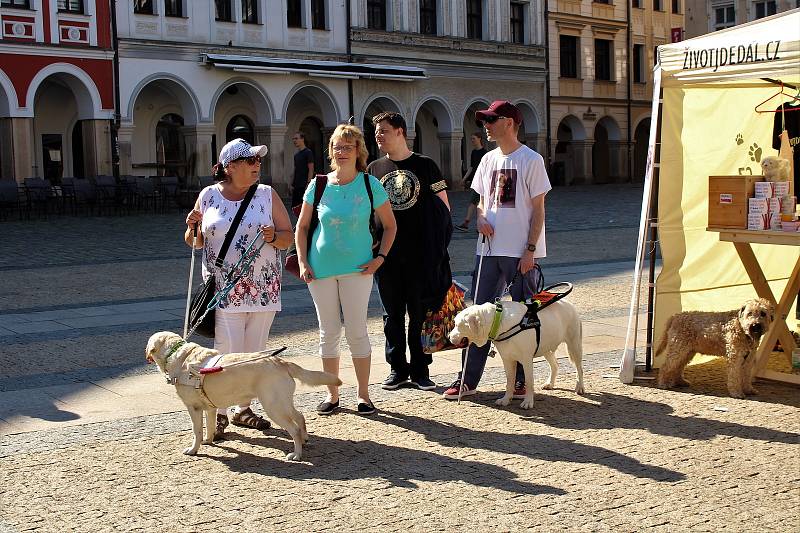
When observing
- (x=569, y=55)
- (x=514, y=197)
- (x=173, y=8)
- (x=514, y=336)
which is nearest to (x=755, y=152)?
(x=514, y=197)

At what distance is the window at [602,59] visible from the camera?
47.0m

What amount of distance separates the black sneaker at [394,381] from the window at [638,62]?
43.7m

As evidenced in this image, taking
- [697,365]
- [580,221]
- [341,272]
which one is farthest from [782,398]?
[580,221]

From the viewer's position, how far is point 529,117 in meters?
43.2

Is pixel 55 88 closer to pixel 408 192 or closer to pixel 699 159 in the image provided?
pixel 699 159

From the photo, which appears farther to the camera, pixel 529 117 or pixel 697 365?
pixel 529 117

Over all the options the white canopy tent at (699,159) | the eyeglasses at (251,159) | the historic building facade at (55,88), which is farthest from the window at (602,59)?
the eyeglasses at (251,159)

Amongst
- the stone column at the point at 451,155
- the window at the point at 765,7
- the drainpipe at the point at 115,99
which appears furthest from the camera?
the window at the point at 765,7

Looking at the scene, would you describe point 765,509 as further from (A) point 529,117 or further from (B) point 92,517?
(A) point 529,117

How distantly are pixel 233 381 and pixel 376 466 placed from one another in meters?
0.86

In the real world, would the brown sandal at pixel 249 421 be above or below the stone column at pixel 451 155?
below

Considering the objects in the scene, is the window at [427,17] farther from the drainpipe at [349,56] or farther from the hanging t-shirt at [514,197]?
the hanging t-shirt at [514,197]

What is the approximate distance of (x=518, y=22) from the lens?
43.3 meters

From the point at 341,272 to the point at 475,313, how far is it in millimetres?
834
